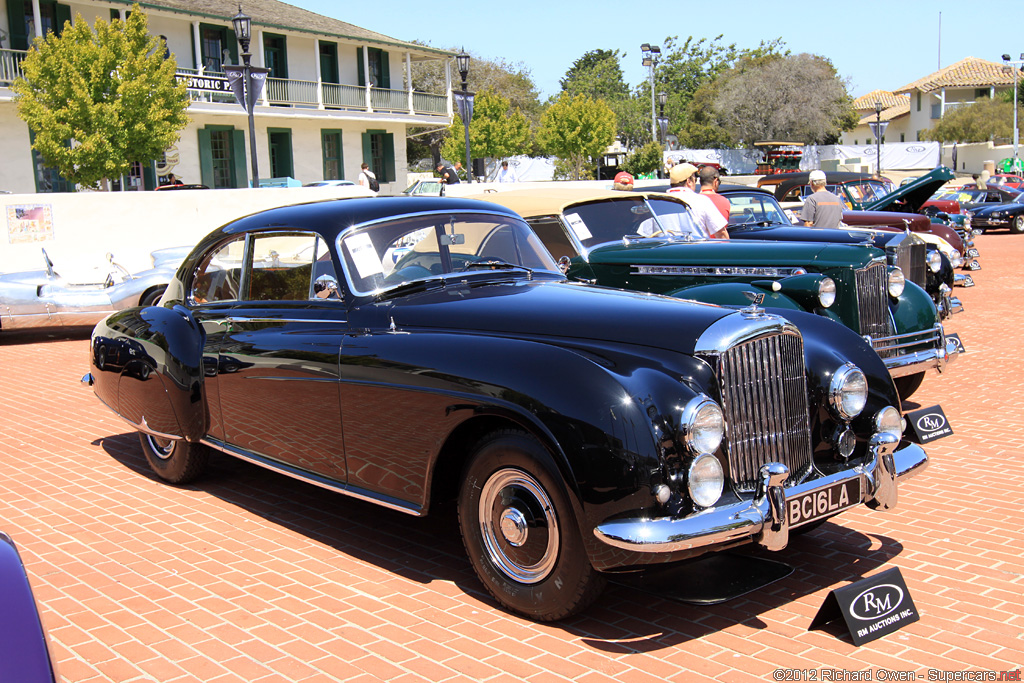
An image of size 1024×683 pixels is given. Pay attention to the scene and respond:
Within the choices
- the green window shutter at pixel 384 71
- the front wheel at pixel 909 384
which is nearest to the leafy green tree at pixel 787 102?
the green window shutter at pixel 384 71

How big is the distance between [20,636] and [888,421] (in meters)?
3.64

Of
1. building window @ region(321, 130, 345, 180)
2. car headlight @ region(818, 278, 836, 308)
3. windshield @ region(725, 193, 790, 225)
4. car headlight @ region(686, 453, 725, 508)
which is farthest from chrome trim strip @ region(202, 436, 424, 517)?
building window @ region(321, 130, 345, 180)

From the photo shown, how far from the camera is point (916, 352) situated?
276 inches

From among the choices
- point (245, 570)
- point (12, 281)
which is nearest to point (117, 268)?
point (12, 281)

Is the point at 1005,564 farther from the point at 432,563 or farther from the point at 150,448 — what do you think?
the point at 150,448

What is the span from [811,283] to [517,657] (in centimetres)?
430

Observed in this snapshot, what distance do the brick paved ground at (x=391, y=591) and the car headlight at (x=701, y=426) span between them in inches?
31.9

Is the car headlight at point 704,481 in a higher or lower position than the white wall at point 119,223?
lower

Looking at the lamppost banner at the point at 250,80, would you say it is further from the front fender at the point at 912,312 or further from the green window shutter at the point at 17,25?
the front fender at the point at 912,312

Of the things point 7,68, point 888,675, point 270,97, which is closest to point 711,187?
point 888,675

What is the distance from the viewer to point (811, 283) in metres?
6.76

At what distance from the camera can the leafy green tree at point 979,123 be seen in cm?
6019

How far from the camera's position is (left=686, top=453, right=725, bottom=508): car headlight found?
134 inches

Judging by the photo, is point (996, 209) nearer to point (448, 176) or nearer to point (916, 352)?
point (448, 176)
